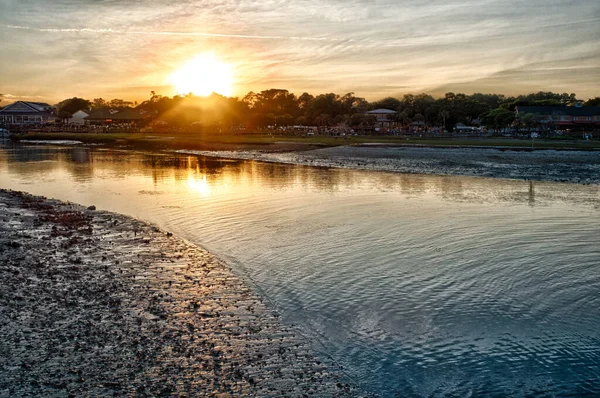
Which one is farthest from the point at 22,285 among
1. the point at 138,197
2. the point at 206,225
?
the point at 138,197

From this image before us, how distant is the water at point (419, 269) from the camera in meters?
10.9

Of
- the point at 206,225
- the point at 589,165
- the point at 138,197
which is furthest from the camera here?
the point at 589,165

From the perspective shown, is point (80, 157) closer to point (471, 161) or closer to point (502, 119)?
point (471, 161)

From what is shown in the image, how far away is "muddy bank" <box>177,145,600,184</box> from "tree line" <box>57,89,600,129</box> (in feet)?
176

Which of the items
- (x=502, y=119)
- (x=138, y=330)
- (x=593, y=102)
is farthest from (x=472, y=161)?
(x=593, y=102)

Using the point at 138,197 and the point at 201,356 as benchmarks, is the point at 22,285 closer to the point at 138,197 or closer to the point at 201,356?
the point at 201,356

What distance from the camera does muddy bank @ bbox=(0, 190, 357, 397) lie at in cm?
947

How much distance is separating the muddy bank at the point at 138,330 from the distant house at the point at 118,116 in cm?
16994

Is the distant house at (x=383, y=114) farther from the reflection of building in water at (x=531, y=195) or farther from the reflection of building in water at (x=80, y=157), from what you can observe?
the reflection of building in water at (x=531, y=195)

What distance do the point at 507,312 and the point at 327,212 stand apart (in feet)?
49.3

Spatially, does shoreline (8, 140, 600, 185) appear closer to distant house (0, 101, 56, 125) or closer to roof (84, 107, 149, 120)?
roof (84, 107, 149, 120)

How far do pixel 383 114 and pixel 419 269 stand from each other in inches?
5397

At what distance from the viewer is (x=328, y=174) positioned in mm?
47062

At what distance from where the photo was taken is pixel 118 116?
185m
